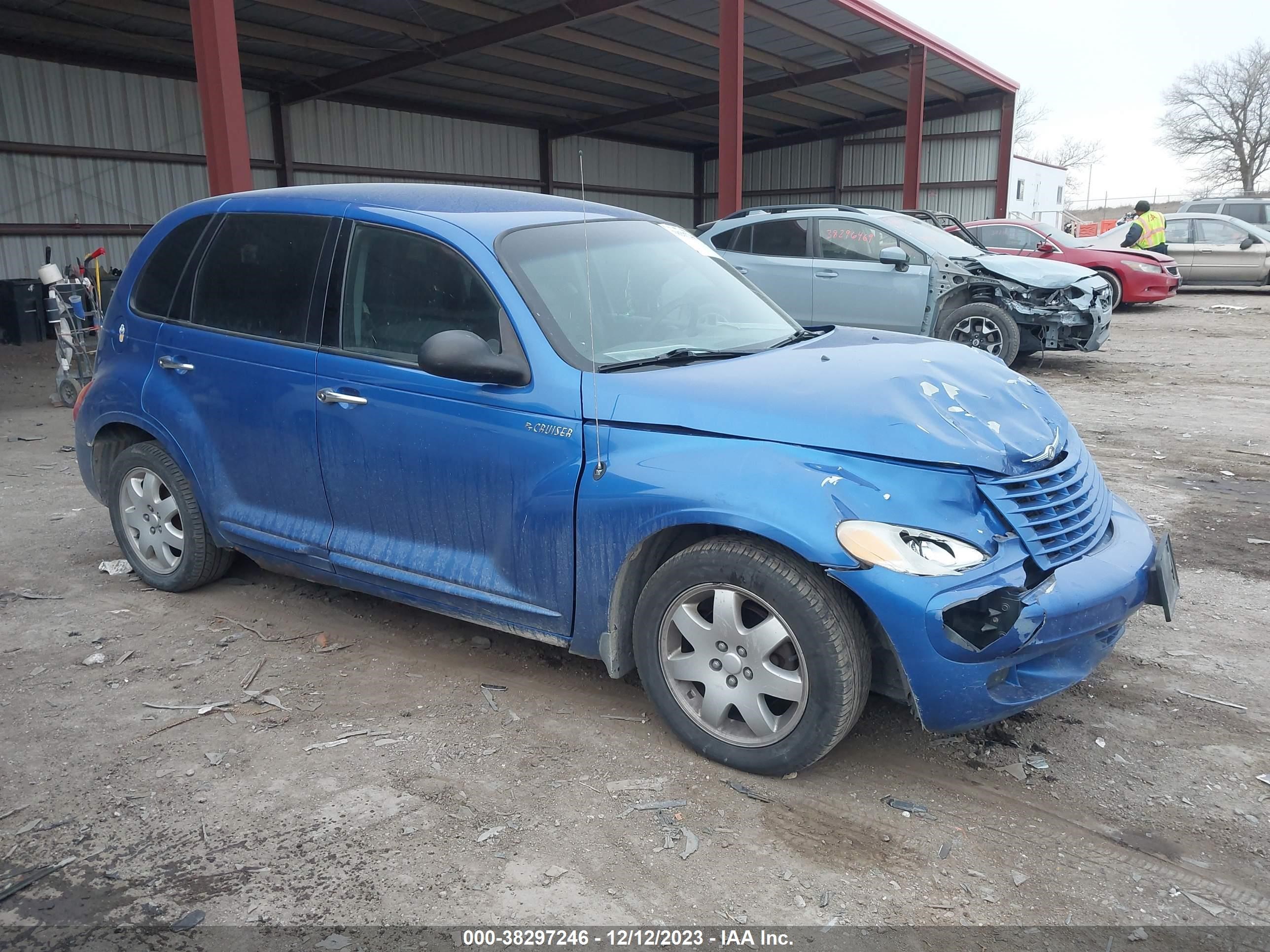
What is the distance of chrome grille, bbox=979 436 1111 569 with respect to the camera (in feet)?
9.60

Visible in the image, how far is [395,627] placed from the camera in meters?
4.35

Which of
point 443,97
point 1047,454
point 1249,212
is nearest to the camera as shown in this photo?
point 1047,454

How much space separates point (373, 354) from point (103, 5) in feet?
44.1

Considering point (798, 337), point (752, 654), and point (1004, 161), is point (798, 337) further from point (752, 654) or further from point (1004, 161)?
point (1004, 161)

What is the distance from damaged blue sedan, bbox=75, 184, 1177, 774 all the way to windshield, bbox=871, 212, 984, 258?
6.55 metres

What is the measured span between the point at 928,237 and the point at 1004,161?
14366mm

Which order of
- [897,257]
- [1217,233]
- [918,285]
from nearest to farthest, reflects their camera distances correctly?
1. [897,257]
2. [918,285]
3. [1217,233]

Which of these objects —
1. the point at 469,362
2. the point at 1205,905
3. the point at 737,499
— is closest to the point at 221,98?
the point at 469,362

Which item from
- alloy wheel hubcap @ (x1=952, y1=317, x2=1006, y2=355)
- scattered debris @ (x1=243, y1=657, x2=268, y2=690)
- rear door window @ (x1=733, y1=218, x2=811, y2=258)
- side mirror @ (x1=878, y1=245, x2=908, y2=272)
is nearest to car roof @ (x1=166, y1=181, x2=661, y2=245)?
scattered debris @ (x1=243, y1=657, x2=268, y2=690)

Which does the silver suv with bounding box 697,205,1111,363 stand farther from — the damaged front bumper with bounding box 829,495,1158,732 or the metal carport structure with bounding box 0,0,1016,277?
the damaged front bumper with bounding box 829,495,1158,732

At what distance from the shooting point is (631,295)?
3.79 metres

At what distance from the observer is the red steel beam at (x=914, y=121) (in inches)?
739

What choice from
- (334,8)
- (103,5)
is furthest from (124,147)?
(334,8)

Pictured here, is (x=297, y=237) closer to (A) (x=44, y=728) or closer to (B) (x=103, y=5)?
(A) (x=44, y=728)
